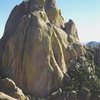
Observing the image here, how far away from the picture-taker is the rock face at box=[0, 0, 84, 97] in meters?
72.1

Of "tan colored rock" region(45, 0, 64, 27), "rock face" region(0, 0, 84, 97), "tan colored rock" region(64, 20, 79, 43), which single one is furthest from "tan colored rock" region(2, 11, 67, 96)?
"tan colored rock" region(64, 20, 79, 43)

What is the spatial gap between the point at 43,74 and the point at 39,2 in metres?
15.8

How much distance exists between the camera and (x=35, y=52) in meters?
72.1

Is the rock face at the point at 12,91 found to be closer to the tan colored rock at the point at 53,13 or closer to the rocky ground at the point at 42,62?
the rocky ground at the point at 42,62


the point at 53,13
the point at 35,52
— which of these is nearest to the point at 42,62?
the point at 35,52

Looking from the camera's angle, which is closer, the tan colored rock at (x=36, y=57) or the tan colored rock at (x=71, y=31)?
the tan colored rock at (x=36, y=57)

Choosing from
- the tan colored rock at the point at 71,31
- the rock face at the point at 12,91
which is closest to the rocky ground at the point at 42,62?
the tan colored rock at the point at 71,31

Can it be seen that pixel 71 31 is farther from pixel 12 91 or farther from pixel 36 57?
pixel 12 91

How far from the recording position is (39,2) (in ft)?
259

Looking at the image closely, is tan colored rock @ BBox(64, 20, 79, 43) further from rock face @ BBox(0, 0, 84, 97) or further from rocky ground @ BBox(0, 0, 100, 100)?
rocky ground @ BBox(0, 0, 100, 100)

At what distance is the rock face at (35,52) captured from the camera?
7212 centimetres

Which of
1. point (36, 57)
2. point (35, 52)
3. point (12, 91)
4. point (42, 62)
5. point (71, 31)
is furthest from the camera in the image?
point (71, 31)

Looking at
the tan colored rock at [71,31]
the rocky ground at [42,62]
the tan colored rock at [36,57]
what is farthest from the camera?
the tan colored rock at [71,31]

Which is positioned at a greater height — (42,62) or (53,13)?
(53,13)
